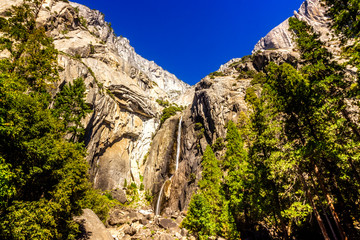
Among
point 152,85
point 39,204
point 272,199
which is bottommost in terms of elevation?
point 272,199

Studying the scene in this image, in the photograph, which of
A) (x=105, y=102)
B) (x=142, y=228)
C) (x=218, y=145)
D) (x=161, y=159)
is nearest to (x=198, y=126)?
(x=218, y=145)

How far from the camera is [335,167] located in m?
11.0

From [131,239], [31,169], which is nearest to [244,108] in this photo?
[131,239]

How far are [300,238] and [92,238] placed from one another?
59.0 ft

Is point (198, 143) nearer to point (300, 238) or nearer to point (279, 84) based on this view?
point (300, 238)

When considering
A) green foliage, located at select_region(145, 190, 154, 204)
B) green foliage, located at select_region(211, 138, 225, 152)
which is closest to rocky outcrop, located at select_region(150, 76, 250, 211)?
green foliage, located at select_region(211, 138, 225, 152)

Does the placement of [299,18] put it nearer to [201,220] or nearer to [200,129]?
[200,129]

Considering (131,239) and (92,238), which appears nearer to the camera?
(92,238)

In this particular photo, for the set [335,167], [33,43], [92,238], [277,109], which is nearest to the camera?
[335,167]

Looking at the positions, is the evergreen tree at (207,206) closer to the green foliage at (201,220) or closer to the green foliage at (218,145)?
the green foliage at (201,220)

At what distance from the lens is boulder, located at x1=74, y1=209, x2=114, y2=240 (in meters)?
15.1

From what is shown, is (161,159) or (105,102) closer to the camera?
(105,102)

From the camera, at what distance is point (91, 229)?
1616 cm

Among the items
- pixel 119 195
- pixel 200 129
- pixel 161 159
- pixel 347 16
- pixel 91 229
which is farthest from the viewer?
pixel 161 159
